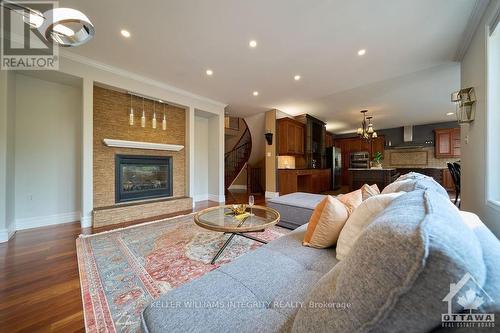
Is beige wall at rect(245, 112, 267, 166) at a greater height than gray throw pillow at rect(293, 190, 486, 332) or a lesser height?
greater

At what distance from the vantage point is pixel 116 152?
366 centimetres

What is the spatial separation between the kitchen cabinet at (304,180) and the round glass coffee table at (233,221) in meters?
3.23

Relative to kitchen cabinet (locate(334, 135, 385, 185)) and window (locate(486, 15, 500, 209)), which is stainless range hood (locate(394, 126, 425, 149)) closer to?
kitchen cabinet (locate(334, 135, 385, 185))

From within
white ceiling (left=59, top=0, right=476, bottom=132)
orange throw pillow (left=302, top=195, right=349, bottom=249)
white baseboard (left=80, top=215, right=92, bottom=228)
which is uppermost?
white ceiling (left=59, top=0, right=476, bottom=132)

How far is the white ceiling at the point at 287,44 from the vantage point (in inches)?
84.4

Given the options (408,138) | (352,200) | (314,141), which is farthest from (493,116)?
(408,138)

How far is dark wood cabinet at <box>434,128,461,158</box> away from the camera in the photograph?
273 inches

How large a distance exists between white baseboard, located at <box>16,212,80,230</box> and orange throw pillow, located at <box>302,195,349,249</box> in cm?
423

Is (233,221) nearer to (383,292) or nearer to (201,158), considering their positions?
(383,292)

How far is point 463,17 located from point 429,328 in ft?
11.8

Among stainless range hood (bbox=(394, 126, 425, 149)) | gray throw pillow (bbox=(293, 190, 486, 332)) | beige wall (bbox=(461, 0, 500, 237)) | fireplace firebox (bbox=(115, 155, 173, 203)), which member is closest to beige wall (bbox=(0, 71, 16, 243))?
fireplace firebox (bbox=(115, 155, 173, 203))

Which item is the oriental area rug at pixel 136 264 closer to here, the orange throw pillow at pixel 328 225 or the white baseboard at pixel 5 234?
the white baseboard at pixel 5 234

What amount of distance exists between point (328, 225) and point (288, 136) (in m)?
4.78

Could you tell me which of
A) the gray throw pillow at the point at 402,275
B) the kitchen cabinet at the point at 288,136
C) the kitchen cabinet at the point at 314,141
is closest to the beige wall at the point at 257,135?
the kitchen cabinet at the point at 288,136
